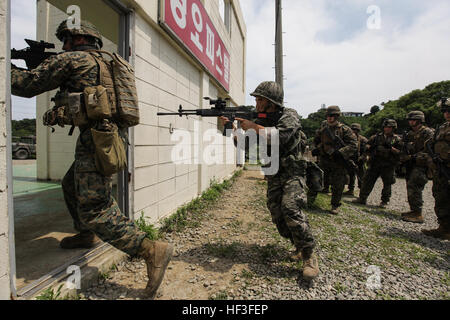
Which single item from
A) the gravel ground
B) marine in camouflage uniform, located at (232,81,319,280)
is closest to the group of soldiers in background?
the gravel ground

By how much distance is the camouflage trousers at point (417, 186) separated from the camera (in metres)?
4.29

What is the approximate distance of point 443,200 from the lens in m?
3.55

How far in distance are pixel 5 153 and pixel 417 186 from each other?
583cm

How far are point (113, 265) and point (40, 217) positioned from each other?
5.78 ft

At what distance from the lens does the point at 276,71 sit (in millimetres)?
6234

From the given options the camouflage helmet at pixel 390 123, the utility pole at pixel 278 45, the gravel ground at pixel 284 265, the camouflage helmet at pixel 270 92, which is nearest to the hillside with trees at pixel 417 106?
the camouflage helmet at pixel 390 123

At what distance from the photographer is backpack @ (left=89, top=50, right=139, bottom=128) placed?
1868 millimetres

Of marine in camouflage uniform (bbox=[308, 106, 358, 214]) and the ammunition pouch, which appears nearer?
the ammunition pouch

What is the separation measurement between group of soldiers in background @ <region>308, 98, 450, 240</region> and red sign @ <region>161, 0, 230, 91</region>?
2.99 meters

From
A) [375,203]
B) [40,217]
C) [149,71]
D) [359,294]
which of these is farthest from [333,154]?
[40,217]

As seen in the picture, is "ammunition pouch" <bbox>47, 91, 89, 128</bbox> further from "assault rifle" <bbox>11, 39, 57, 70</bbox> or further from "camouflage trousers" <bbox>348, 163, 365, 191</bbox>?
"camouflage trousers" <bbox>348, 163, 365, 191</bbox>

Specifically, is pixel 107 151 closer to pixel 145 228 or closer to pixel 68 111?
pixel 68 111

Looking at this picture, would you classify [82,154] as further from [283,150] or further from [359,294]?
[359,294]

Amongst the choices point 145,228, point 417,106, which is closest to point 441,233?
point 145,228
